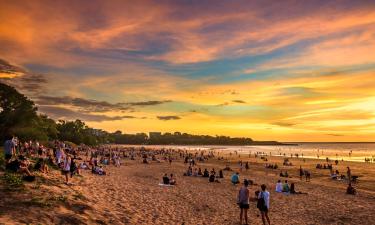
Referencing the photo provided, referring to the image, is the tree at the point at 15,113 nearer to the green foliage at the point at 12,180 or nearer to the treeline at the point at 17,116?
the treeline at the point at 17,116

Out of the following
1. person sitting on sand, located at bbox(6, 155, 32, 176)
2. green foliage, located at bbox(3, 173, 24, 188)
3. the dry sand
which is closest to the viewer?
the dry sand

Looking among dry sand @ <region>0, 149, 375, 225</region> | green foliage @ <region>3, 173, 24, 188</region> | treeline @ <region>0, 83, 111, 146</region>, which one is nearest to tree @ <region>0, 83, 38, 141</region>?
treeline @ <region>0, 83, 111, 146</region>

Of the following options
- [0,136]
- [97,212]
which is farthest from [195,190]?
[0,136]

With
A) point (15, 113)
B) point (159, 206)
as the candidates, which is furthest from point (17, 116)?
point (159, 206)

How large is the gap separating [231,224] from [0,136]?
48646 millimetres

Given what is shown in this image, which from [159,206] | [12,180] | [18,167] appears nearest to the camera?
[12,180]

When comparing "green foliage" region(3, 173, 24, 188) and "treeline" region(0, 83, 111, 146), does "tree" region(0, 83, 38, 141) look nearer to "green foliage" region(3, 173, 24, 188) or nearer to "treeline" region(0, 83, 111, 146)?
"treeline" region(0, 83, 111, 146)

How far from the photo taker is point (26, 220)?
12.2m

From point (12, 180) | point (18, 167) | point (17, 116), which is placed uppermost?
point (17, 116)

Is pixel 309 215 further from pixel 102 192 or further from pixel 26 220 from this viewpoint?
pixel 26 220

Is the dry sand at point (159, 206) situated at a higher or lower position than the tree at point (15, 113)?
lower

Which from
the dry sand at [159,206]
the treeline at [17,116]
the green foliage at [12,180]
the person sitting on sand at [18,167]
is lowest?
the dry sand at [159,206]

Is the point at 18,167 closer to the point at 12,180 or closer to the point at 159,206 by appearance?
the point at 12,180

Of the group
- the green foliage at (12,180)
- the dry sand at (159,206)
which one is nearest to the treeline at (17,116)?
the dry sand at (159,206)
